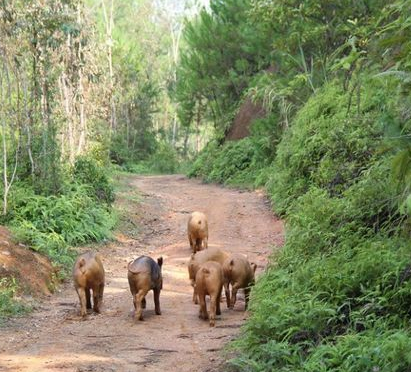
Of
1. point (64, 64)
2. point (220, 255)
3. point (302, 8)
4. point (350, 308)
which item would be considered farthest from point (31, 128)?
point (350, 308)

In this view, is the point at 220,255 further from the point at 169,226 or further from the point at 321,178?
the point at 169,226

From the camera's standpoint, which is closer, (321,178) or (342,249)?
(342,249)

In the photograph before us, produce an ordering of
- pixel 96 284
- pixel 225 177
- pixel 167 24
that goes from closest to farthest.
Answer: pixel 96 284 → pixel 225 177 → pixel 167 24

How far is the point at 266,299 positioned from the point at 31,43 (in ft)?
30.6

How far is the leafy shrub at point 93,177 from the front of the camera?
670 inches

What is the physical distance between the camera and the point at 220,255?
10.3 metres

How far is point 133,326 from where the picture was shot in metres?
8.26

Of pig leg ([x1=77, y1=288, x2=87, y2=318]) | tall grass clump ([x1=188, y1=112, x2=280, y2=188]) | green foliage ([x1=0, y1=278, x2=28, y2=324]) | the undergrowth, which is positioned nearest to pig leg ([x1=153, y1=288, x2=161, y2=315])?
pig leg ([x1=77, y1=288, x2=87, y2=318])

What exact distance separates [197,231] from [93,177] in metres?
4.89

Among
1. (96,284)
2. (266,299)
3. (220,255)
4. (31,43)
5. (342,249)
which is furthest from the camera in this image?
(31,43)

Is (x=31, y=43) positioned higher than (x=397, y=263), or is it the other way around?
(x=31, y=43)

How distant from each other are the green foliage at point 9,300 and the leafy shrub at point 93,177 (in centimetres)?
699

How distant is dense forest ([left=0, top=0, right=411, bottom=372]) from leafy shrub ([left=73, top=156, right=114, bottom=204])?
0.04 m

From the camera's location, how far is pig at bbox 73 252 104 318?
8.95 metres
